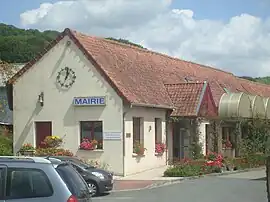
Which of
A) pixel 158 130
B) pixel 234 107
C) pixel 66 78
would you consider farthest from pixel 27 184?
pixel 234 107

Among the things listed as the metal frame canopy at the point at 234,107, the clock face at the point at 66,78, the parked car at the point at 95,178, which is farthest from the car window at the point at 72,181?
the metal frame canopy at the point at 234,107

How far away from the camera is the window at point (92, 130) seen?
2914 cm

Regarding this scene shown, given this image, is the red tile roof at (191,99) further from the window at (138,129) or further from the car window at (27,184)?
the car window at (27,184)

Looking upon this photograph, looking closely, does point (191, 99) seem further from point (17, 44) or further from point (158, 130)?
point (17, 44)

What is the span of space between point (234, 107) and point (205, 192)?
16.2m

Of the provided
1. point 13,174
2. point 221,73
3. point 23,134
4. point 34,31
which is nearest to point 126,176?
point 23,134

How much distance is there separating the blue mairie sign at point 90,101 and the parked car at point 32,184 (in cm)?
2022

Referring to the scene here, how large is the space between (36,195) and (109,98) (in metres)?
20.3

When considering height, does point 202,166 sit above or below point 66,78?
below

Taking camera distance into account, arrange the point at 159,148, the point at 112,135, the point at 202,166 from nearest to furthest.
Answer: the point at 112,135
the point at 202,166
the point at 159,148

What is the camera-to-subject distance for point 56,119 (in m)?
29.8

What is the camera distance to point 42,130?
3048cm

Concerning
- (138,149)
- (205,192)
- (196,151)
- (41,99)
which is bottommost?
(205,192)

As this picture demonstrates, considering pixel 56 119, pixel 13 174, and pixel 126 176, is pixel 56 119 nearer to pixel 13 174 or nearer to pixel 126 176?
pixel 126 176
